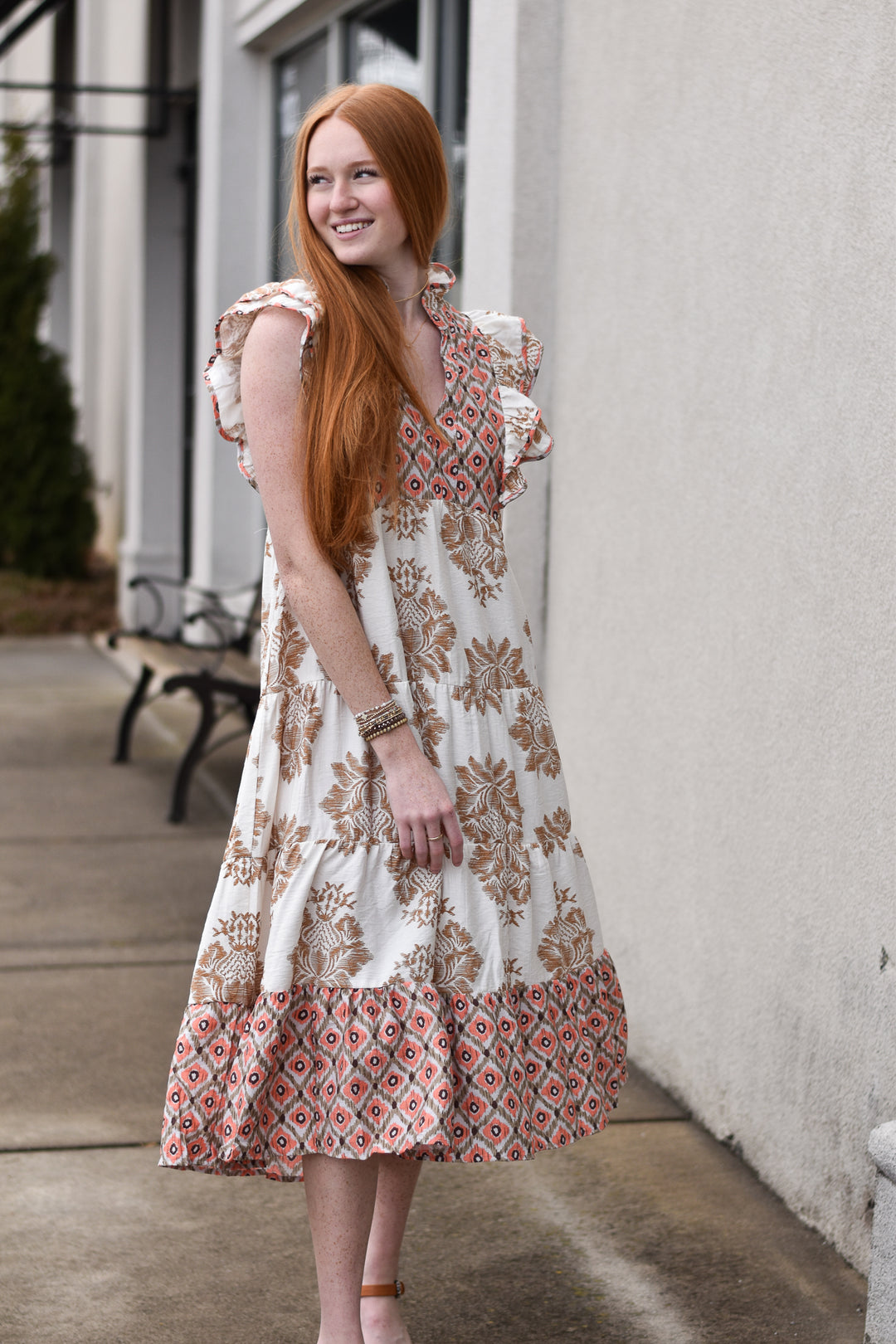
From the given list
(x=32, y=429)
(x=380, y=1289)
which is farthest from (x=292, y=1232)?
(x=32, y=429)

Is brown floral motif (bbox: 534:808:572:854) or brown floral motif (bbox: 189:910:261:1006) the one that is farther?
brown floral motif (bbox: 534:808:572:854)

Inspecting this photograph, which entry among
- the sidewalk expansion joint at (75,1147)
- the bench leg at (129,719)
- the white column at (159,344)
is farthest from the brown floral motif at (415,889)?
the white column at (159,344)

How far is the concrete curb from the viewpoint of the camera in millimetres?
2109

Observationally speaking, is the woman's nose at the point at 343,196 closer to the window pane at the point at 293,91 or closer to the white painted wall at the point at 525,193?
the white painted wall at the point at 525,193

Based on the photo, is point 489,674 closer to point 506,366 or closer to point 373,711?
point 373,711

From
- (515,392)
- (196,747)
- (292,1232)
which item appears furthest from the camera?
(196,747)

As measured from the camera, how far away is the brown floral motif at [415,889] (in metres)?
2.05

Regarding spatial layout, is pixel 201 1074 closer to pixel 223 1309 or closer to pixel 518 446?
pixel 223 1309

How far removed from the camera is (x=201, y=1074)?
2.06 m

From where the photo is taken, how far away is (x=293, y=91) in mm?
7477

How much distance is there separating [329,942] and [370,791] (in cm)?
21

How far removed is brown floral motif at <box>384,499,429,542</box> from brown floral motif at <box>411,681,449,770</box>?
0.21 m

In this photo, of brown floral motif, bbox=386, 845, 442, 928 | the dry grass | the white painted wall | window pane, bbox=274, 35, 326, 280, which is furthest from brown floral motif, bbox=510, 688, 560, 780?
the dry grass

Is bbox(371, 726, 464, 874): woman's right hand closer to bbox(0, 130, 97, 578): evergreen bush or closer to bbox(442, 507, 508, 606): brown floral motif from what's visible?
bbox(442, 507, 508, 606): brown floral motif
